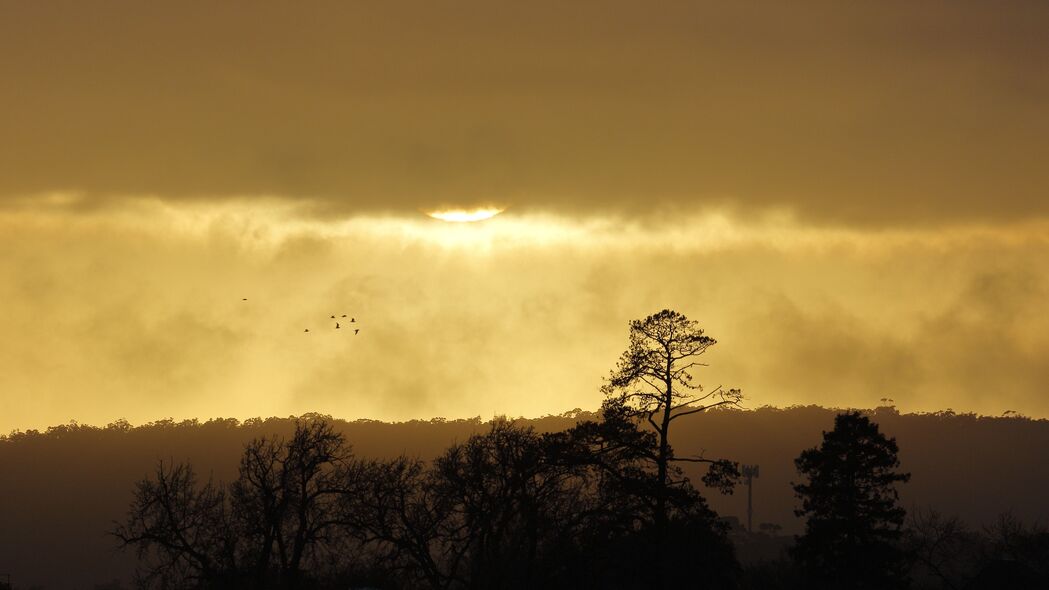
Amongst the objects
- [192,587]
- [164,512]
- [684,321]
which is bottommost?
[192,587]

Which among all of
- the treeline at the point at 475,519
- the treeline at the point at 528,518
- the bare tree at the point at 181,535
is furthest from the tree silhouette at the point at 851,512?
the bare tree at the point at 181,535

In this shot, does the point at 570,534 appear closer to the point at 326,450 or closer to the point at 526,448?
the point at 526,448

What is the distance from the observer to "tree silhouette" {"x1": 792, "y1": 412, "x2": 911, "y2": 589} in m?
62.2

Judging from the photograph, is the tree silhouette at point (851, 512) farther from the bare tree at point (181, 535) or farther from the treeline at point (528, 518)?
the bare tree at point (181, 535)

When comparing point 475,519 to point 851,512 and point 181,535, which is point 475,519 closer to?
point 181,535

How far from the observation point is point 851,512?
62.9 meters

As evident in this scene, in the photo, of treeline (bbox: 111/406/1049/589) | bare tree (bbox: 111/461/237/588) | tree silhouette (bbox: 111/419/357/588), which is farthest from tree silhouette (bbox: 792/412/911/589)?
bare tree (bbox: 111/461/237/588)

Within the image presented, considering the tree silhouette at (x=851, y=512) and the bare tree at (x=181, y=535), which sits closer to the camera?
the bare tree at (x=181, y=535)

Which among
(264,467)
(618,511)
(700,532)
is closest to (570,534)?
(618,511)

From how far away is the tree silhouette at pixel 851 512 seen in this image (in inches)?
2448

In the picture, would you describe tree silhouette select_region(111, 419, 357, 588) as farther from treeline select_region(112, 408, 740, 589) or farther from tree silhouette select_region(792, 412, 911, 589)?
tree silhouette select_region(792, 412, 911, 589)

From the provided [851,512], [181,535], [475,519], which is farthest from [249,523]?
[851,512]

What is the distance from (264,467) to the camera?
217 feet

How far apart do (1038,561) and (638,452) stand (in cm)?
4191
